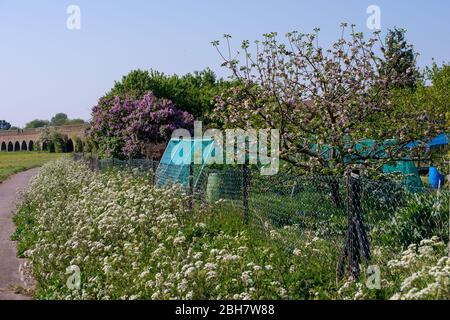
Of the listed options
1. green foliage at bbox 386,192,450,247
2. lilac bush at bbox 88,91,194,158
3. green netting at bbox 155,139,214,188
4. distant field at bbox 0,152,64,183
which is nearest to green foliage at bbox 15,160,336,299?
green foliage at bbox 386,192,450,247

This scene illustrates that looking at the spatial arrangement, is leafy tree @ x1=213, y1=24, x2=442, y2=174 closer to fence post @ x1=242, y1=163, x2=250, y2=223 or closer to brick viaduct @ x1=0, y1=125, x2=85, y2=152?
fence post @ x1=242, y1=163, x2=250, y2=223

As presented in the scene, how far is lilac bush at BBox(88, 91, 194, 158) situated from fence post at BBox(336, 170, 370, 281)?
61.8 ft

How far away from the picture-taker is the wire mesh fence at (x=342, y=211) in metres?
6.34

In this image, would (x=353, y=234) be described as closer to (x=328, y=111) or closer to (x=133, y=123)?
(x=328, y=111)

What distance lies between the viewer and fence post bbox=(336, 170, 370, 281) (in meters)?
6.23

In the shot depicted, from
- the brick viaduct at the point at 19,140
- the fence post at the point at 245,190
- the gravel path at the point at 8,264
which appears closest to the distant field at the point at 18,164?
the gravel path at the point at 8,264

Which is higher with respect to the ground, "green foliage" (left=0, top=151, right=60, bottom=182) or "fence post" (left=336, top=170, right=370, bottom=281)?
"fence post" (left=336, top=170, right=370, bottom=281)

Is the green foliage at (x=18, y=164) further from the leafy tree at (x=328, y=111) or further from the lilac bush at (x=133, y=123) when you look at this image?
the leafy tree at (x=328, y=111)

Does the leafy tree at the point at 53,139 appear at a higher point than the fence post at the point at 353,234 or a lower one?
higher

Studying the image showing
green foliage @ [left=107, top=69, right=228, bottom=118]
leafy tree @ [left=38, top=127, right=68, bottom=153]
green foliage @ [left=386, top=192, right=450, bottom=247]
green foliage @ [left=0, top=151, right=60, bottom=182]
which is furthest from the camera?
leafy tree @ [left=38, top=127, right=68, bottom=153]

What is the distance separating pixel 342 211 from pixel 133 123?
18.4 meters

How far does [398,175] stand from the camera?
11.5 meters

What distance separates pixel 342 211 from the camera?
7.76 metres

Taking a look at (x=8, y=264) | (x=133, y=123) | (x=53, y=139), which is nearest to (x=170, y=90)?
(x=133, y=123)
